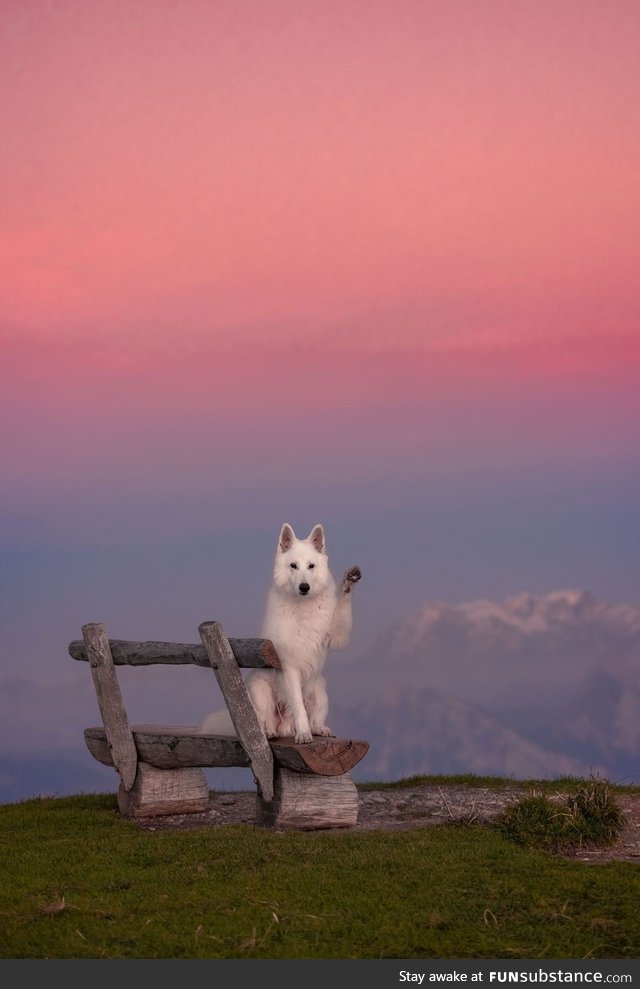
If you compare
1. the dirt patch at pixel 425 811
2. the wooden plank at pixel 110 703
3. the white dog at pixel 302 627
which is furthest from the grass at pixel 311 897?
the wooden plank at pixel 110 703

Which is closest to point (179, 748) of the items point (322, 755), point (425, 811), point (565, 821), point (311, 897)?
point (322, 755)

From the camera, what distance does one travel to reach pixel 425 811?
13.6 meters

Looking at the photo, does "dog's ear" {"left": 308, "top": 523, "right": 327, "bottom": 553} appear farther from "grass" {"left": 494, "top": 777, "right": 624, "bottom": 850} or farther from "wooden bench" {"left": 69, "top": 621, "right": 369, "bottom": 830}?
"grass" {"left": 494, "top": 777, "right": 624, "bottom": 850}

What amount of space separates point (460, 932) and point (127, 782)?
6.54 m

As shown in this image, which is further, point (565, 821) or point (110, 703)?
point (110, 703)

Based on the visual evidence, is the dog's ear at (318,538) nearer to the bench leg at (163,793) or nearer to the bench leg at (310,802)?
the bench leg at (310,802)

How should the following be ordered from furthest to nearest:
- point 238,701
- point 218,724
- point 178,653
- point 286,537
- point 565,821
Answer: point 218,724 < point 178,653 < point 238,701 < point 286,537 < point 565,821

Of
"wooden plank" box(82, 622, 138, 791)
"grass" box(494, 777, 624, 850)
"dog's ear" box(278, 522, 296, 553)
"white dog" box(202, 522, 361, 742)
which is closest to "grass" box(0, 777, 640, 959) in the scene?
"grass" box(494, 777, 624, 850)

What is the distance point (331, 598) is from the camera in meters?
12.2

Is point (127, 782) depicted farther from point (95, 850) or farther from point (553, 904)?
point (553, 904)

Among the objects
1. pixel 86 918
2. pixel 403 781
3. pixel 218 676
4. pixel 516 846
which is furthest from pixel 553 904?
pixel 403 781

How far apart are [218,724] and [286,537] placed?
284 cm

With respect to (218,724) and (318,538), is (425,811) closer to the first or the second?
(218,724)

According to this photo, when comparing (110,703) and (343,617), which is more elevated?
(343,617)
